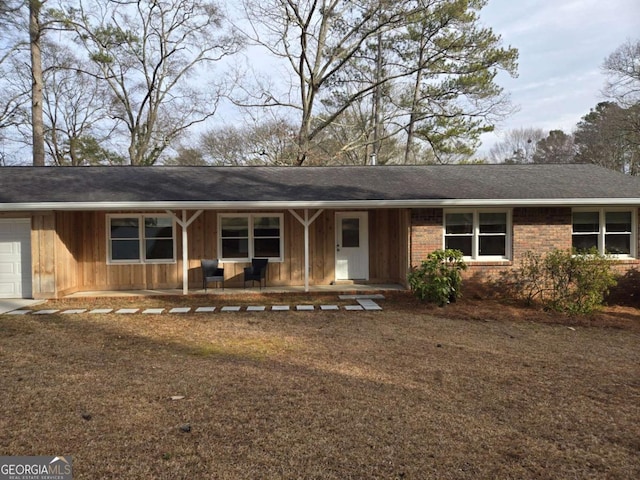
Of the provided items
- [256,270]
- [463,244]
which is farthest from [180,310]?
[463,244]

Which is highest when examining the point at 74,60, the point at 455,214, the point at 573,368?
the point at 74,60

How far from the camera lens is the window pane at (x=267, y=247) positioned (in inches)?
440

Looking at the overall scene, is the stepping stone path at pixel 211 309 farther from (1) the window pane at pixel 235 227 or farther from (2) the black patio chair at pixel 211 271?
(1) the window pane at pixel 235 227

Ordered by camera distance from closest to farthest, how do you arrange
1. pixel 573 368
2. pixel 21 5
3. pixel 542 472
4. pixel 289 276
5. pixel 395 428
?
1. pixel 542 472
2. pixel 395 428
3. pixel 573 368
4. pixel 289 276
5. pixel 21 5

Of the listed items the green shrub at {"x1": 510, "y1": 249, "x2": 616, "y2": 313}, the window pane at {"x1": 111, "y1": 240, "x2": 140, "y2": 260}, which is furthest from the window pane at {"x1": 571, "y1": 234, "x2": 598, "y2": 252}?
the window pane at {"x1": 111, "y1": 240, "x2": 140, "y2": 260}

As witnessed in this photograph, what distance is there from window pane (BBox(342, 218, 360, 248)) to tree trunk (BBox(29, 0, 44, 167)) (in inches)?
622

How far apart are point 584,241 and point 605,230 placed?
1.78 ft

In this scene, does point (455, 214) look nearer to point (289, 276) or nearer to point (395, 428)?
point (289, 276)

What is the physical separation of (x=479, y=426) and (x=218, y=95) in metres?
23.3

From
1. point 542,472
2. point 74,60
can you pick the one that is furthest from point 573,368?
point 74,60

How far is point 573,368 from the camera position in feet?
17.0

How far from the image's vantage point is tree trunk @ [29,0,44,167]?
19219 millimetres

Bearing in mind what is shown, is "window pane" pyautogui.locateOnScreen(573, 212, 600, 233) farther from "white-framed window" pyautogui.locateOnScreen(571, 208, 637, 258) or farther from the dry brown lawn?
the dry brown lawn

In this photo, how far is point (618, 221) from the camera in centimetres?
1029
